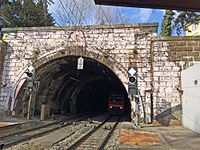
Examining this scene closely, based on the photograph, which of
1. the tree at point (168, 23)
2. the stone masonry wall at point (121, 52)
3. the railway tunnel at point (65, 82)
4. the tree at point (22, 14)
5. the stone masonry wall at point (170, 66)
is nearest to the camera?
the stone masonry wall at point (170, 66)

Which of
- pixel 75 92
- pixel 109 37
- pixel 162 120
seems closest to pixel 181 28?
pixel 109 37

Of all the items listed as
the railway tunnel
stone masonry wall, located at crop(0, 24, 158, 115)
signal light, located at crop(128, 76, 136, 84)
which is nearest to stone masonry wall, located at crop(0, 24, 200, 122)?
stone masonry wall, located at crop(0, 24, 158, 115)

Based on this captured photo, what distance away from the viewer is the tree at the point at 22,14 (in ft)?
63.9

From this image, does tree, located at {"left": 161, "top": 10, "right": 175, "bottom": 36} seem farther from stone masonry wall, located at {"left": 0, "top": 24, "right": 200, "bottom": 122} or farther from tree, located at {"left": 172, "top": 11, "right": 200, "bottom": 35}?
stone masonry wall, located at {"left": 0, "top": 24, "right": 200, "bottom": 122}

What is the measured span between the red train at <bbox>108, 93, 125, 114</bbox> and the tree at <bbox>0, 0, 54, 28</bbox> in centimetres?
1196

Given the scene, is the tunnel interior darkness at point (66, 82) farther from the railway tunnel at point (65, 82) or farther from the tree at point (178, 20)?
the tree at point (178, 20)

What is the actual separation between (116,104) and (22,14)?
14241mm

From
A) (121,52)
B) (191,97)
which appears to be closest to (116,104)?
(121,52)

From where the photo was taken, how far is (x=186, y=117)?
396 inches

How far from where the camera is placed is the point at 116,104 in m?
19.9

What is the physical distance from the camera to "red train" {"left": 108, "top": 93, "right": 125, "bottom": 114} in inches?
774

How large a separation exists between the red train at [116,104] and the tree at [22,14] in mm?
11964

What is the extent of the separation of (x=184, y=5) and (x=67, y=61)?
10.3 meters

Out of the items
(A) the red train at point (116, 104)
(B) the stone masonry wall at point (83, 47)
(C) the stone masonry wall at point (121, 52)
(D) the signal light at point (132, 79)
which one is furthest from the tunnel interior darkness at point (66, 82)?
(D) the signal light at point (132, 79)
